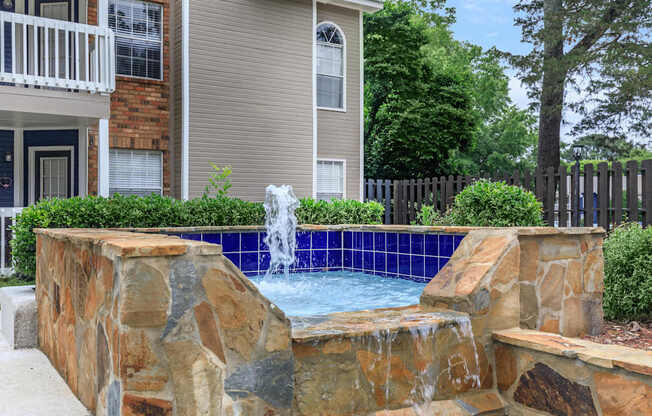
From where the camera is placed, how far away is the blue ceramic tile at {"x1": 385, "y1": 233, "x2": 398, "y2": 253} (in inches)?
266

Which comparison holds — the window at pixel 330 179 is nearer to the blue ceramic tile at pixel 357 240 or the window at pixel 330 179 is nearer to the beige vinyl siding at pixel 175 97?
the beige vinyl siding at pixel 175 97

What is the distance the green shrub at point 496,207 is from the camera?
743cm

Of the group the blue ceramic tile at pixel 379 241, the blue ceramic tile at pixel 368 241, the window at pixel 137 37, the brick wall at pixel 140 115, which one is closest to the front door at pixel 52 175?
the brick wall at pixel 140 115

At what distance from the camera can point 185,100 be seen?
11953mm

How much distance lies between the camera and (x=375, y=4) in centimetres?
1455

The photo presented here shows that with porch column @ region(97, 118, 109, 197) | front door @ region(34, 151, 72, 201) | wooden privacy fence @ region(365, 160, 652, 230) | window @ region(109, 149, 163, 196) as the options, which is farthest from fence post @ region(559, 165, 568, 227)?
front door @ region(34, 151, 72, 201)

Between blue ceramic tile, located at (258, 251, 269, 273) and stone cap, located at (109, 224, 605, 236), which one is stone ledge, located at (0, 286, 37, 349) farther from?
blue ceramic tile, located at (258, 251, 269, 273)

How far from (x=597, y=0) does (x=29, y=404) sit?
18.1 meters

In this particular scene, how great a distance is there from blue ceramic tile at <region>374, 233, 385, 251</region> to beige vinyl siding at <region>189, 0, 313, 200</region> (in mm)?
5948

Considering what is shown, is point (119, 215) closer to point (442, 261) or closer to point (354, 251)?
point (354, 251)

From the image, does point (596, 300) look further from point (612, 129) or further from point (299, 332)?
point (612, 129)

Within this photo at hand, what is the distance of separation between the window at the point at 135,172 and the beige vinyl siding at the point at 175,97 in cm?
30

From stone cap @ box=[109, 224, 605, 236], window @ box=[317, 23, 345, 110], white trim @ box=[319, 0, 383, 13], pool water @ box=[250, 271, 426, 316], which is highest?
white trim @ box=[319, 0, 383, 13]

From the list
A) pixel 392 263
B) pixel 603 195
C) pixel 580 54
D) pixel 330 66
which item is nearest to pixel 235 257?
pixel 392 263
